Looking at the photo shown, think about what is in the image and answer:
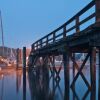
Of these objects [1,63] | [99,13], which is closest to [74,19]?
[99,13]

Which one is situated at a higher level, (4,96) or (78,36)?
(78,36)

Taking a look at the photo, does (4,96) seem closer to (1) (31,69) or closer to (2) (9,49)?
(1) (31,69)

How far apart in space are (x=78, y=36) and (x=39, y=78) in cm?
1968

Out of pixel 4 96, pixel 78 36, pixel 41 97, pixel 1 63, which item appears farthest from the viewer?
pixel 1 63

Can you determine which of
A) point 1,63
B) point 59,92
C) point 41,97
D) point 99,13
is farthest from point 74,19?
point 1,63

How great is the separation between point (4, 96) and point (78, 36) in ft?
31.0

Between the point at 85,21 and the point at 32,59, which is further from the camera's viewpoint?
the point at 32,59

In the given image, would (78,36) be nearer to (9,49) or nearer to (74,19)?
(74,19)

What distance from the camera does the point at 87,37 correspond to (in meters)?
13.9

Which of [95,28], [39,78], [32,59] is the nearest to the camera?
[95,28]

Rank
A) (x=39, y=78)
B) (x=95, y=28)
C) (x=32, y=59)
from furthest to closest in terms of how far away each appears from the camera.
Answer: (x=32, y=59) < (x=39, y=78) < (x=95, y=28)

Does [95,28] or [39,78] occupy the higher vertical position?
[95,28]

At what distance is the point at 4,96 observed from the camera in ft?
74.5

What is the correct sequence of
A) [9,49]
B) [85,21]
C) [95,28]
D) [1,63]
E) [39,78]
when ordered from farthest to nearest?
[9,49]
[1,63]
[39,78]
[85,21]
[95,28]
